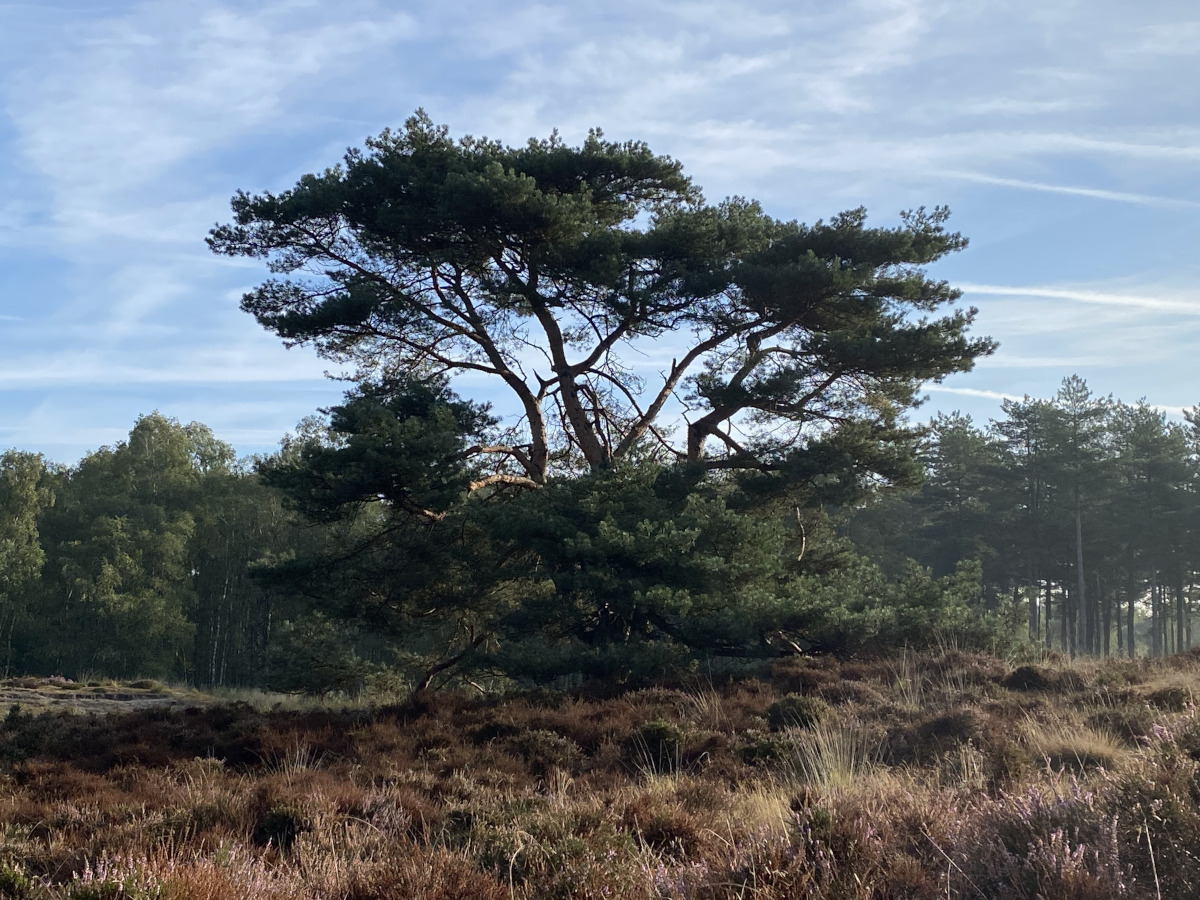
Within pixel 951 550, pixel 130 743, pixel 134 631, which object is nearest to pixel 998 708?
pixel 130 743

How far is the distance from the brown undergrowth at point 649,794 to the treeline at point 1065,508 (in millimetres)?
33575

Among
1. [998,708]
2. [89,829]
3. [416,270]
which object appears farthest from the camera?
[416,270]

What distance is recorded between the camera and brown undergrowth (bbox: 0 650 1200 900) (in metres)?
3.96

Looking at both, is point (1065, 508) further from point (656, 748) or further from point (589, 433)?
point (656, 748)

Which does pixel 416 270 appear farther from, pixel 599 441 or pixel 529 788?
pixel 529 788

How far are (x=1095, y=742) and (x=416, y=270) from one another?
14.9 m

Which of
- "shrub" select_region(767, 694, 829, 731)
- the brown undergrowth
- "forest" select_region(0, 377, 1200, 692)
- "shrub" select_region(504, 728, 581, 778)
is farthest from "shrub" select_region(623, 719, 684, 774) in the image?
"forest" select_region(0, 377, 1200, 692)

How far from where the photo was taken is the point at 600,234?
17.2m

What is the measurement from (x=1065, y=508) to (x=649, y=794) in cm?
4365

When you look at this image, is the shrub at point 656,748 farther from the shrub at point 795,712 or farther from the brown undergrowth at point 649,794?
the shrub at point 795,712

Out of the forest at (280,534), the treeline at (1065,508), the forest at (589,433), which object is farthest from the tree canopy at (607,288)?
the treeline at (1065,508)

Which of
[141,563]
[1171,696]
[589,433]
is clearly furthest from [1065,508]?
[141,563]

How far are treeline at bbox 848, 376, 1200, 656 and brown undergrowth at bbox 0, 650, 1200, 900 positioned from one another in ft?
110

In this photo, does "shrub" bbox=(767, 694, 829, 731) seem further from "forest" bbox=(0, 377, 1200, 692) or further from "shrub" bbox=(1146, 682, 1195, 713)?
"forest" bbox=(0, 377, 1200, 692)
